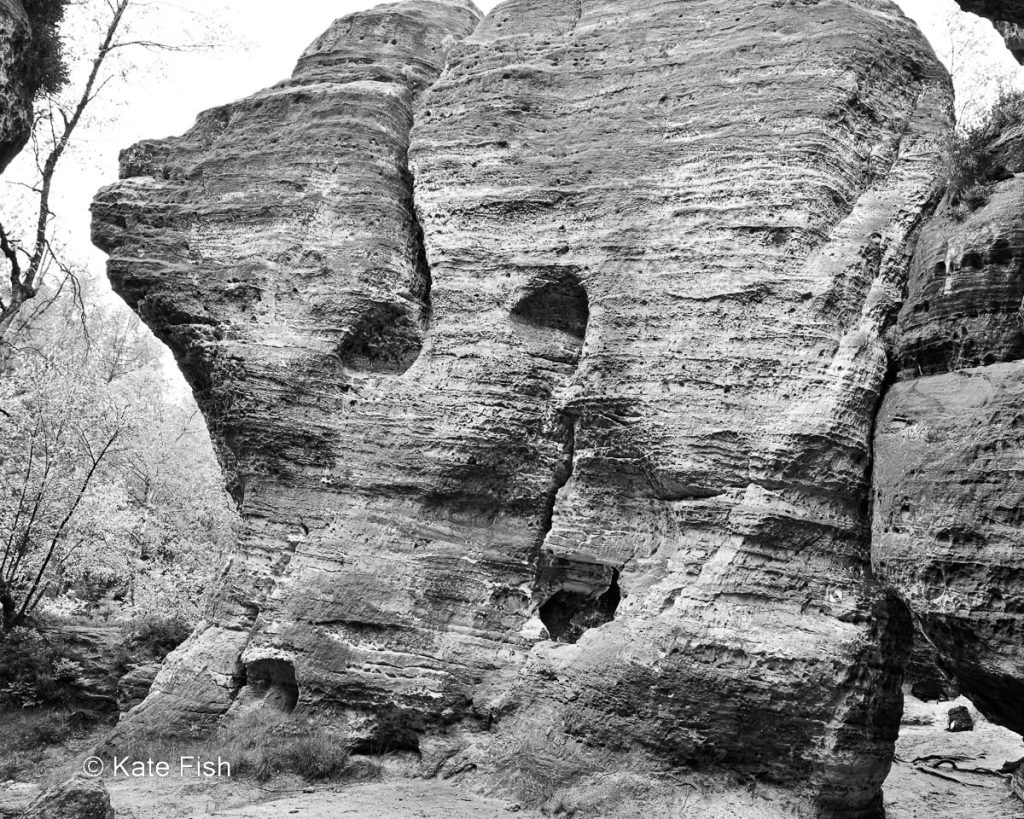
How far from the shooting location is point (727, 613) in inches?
340

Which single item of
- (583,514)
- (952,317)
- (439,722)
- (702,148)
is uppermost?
(702,148)

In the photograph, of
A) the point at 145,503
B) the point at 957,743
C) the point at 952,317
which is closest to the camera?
the point at 952,317

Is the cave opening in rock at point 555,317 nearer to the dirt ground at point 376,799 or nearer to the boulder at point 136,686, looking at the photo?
the dirt ground at point 376,799

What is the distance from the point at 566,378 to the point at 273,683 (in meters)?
4.67

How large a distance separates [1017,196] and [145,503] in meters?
18.3

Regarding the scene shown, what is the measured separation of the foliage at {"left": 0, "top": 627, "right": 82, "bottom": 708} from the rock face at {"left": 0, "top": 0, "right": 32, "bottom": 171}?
322 inches

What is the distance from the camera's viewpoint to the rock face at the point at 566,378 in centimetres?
873

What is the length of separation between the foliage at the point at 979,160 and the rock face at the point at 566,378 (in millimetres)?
765

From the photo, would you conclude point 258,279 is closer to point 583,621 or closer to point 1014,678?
point 583,621

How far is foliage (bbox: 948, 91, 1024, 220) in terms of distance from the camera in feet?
29.1

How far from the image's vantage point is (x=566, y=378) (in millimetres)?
10625

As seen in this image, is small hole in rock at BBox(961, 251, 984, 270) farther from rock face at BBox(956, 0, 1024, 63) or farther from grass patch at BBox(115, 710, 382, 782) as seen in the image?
grass patch at BBox(115, 710, 382, 782)

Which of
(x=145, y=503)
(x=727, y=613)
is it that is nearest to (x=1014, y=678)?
(x=727, y=613)

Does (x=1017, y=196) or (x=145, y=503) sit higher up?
(x=1017, y=196)
